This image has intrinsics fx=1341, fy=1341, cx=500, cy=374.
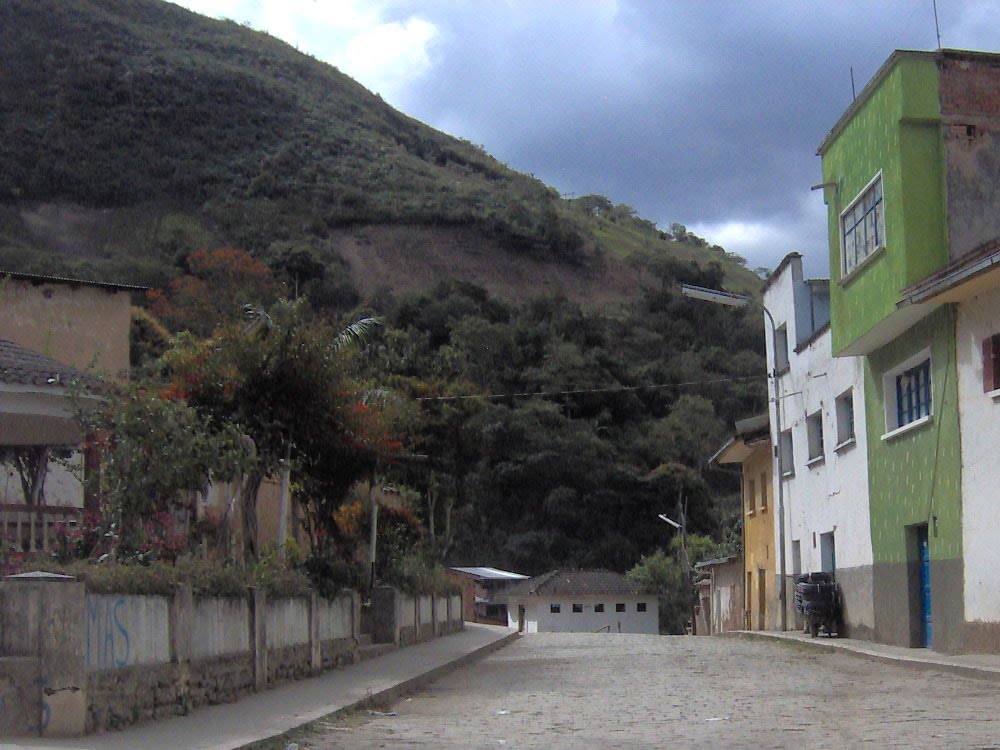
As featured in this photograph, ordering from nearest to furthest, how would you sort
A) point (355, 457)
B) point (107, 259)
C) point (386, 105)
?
point (355, 457) → point (107, 259) → point (386, 105)

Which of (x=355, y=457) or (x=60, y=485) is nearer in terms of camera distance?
(x=355, y=457)

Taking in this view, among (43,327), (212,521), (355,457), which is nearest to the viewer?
(212,521)

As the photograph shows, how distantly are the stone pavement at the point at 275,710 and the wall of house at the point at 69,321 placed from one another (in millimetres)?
12248

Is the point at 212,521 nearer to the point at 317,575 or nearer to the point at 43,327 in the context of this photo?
the point at 317,575

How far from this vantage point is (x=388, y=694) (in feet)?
47.7

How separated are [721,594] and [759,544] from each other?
921 cm

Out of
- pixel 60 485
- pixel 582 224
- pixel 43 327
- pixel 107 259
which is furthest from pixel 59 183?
pixel 60 485

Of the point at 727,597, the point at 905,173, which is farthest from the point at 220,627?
the point at 727,597

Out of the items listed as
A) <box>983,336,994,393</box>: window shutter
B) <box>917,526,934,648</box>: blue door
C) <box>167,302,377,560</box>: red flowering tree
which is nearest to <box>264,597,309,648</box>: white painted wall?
Result: <box>167,302,377,560</box>: red flowering tree

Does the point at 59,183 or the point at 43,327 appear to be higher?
the point at 59,183

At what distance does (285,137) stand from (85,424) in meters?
98.9

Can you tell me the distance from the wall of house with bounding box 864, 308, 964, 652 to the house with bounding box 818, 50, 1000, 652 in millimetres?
→ 33

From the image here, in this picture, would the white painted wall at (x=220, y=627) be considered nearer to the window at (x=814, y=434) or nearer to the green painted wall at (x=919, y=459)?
the green painted wall at (x=919, y=459)

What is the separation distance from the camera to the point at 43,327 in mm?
28938
